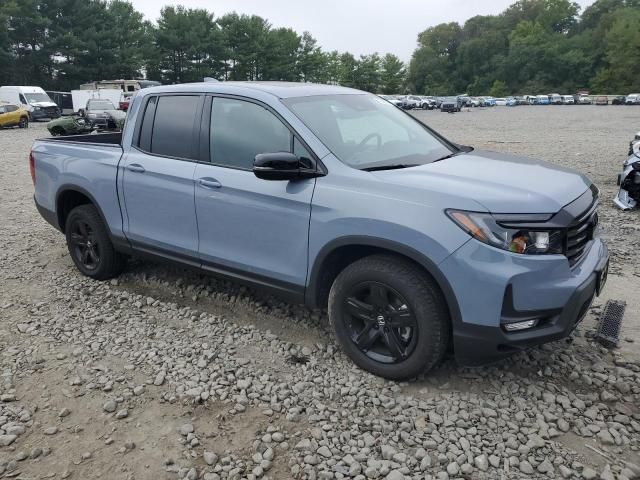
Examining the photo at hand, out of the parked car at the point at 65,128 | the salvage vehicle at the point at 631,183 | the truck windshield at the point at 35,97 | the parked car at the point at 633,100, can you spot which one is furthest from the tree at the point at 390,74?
the salvage vehicle at the point at 631,183

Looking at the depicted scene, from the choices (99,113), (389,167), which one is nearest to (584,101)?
(99,113)

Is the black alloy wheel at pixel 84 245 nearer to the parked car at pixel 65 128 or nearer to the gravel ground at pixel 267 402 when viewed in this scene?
the gravel ground at pixel 267 402

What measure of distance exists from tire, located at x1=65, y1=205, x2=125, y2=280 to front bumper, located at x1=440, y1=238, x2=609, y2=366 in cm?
334

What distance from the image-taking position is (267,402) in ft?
10.7

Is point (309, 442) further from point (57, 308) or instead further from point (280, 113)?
point (57, 308)

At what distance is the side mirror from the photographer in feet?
10.9

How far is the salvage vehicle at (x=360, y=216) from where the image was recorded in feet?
9.60

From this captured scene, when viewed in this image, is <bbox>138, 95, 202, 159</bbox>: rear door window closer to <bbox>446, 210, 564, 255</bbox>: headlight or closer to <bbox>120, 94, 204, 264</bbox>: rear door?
<bbox>120, 94, 204, 264</bbox>: rear door

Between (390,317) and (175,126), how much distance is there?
234cm

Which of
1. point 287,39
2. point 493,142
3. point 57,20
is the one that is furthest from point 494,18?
point 493,142

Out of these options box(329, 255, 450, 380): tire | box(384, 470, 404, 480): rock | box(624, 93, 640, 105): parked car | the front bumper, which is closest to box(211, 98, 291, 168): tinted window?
box(329, 255, 450, 380): tire

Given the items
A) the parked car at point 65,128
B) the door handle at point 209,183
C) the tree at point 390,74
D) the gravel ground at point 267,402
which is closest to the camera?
the gravel ground at point 267,402

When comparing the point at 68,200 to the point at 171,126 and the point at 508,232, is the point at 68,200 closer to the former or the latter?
the point at 171,126

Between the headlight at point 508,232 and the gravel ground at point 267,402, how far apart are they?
38.2 inches
